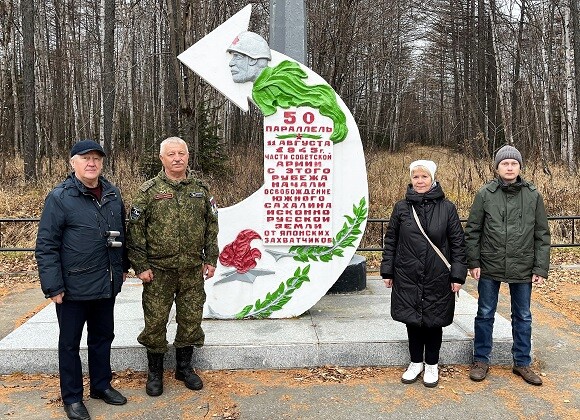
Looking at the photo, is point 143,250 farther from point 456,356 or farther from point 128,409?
point 456,356

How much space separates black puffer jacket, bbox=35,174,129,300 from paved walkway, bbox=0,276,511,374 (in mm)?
1082

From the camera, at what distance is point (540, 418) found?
3.71 meters

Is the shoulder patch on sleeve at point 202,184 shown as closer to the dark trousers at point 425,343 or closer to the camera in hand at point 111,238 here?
the camera in hand at point 111,238

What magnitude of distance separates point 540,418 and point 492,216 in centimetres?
144

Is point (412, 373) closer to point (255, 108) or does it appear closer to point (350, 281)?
point (350, 281)

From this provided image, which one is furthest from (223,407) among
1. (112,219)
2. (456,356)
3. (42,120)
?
(42,120)

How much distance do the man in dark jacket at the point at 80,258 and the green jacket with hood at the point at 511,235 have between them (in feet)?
8.64

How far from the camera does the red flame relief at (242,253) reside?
17.0 ft

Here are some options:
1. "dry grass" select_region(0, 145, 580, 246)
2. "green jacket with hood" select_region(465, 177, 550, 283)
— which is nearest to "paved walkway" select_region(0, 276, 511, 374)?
"green jacket with hood" select_region(465, 177, 550, 283)

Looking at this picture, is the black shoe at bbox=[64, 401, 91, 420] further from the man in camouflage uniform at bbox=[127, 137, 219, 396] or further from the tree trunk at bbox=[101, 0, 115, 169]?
the tree trunk at bbox=[101, 0, 115, 169]

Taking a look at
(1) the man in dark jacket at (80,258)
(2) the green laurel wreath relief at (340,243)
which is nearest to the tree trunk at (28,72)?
(2) the green laurel wreath relief at (340,243)

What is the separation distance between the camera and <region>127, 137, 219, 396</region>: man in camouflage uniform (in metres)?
3.87

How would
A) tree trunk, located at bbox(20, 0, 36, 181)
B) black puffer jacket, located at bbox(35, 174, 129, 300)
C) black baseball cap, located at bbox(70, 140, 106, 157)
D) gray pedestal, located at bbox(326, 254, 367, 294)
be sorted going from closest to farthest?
black puffer jacket, located at bbox(35, 174, 129, 300) → black baseball cap, located at bbox(70, 140, 106, 157) → gray pedestal, located at bbox(326, 254, 367, 294) → tree trunk, located at bbox(20, 0, 36, 181)

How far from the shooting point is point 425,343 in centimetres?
429
